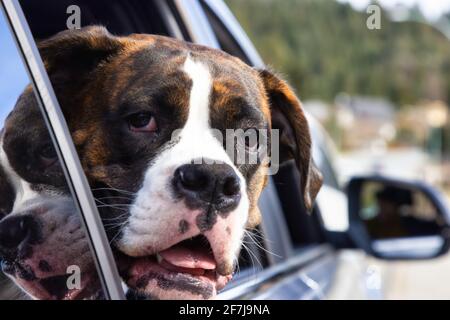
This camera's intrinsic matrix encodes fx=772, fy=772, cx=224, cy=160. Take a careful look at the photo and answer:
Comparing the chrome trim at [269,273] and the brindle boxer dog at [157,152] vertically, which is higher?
the brindle boxer dog at [157,152]

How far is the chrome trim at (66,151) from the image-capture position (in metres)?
1.62

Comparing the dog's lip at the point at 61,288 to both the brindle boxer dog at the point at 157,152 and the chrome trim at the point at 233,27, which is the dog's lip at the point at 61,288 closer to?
the brindle boxer dog at the point at 157,152

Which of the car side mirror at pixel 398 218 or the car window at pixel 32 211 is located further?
the car side mirror at pixel 398 218

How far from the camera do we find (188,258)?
1.88 meters

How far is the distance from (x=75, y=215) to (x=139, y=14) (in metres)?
0.80

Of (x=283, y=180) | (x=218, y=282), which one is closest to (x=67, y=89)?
(x=218, y=282)

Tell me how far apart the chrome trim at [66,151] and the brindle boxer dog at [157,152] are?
8 cm

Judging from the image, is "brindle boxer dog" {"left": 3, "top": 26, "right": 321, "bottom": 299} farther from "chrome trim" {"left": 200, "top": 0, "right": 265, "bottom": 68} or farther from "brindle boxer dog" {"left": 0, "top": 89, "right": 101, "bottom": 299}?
"chrome trim" {"left": 200, "top": 0, "right": 265, "bottom": 68}

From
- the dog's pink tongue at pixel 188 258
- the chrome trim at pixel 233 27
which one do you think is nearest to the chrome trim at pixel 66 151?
the dog's pink tongue at pixel 188 258

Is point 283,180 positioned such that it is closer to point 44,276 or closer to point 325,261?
point 44,276

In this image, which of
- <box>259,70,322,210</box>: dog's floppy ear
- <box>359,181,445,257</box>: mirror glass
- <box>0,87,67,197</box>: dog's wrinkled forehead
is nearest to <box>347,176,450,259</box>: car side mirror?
<box>359,181,445,257</box>: mirror glass

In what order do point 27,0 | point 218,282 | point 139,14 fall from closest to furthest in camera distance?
point 27,0 → point 218,282 → point 139,14
